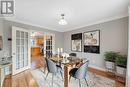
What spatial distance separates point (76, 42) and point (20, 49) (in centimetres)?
312

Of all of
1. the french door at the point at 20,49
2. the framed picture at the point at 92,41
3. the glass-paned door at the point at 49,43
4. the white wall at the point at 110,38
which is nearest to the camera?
the white wall at the point at 110,38

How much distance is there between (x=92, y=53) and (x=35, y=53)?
748cm

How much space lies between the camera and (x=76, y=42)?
223 inches

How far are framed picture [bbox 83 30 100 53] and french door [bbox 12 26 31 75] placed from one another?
2.99 metres

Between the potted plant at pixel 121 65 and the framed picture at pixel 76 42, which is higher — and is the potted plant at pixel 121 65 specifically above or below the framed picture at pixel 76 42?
below

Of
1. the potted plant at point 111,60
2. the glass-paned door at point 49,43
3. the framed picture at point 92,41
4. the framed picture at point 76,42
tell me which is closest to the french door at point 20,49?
the glass-paned door at point 49,43

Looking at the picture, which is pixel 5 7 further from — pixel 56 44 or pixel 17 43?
pixel 56 44

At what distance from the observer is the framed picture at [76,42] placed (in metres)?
5.37

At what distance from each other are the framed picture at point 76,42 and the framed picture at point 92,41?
16.3 inches

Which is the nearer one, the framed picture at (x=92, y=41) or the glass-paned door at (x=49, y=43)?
the framed picture at (x=92, y=41)

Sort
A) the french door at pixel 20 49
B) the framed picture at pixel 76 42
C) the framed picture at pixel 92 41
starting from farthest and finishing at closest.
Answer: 1. the framed picture at pixel 76 42
2. the framed picture at pixel 92 41
3. the french door at pixel 20 49

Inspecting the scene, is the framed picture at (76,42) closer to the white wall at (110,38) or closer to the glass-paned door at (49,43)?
the white wall at (110,38)

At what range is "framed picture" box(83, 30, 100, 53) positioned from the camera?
14.3 ft

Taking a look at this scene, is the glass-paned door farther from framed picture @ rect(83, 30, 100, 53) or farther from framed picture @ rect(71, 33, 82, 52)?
framed picture @ rect(83, 30, 100, 53)
